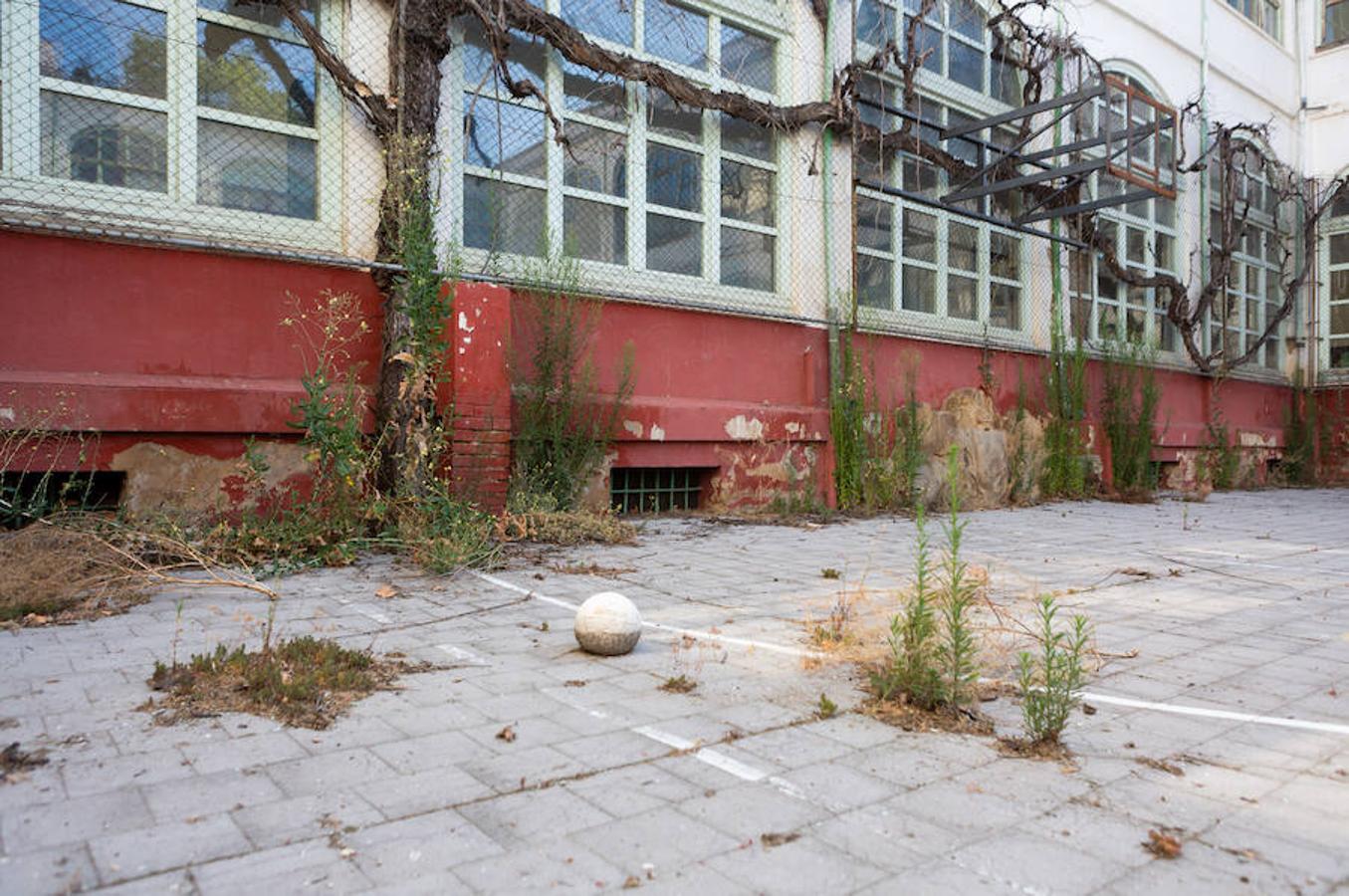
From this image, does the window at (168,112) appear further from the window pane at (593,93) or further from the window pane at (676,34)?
the window pane at (676,34)

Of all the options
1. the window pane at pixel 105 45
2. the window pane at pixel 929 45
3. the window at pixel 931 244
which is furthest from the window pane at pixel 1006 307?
the window pane at pixel 105 45

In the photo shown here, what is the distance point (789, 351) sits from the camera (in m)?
9.38

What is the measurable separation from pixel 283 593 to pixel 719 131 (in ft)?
21.2

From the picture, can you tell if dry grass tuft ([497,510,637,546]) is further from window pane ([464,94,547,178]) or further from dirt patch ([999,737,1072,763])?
dirt patch ([999,737,1072,763])

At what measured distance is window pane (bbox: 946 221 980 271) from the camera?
11620 mm

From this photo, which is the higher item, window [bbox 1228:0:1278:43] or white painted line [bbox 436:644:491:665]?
window [bbox 1228:0:1278:43]

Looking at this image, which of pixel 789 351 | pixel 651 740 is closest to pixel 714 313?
pixel 789 351

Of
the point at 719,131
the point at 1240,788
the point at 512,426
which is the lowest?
the point at 1240,788

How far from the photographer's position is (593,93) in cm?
835

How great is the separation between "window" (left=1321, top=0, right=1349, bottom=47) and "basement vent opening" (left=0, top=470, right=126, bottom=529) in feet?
72.7

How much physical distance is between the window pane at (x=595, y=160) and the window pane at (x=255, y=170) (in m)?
2.25

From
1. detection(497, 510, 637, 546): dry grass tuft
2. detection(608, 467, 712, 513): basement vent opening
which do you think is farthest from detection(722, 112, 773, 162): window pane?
detection(497, 510, 637, 546): dry grass tuft

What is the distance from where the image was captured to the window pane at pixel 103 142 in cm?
585

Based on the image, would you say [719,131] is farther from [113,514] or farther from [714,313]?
[113,514]
